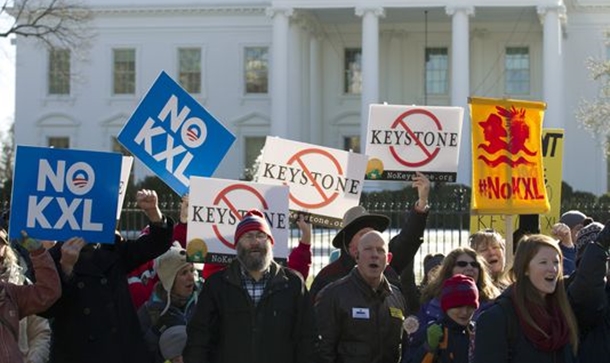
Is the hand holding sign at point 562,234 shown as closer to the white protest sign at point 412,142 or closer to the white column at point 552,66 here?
the white protest sign at point 412,142

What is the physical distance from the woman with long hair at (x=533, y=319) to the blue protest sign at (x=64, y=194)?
246 cm

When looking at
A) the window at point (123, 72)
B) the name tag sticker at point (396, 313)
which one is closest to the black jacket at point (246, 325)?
the name tag sticker at point (396, 313)

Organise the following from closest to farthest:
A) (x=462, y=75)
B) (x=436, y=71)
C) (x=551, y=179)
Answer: (x=551, y=179)
(x=462, y=75)
(x=436, y=71)

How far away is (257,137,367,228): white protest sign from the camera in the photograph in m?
8.08

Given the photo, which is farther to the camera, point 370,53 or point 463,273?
point 370,53

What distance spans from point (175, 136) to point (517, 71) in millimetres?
38613

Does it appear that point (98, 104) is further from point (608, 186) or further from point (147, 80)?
point (608, 186)

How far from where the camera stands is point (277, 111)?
41125mm

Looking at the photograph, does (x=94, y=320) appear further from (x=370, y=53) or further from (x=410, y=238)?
(x=370, y=53)

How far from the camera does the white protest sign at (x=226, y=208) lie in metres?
7.11

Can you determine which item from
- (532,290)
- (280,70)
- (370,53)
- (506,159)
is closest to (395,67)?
(370,53)

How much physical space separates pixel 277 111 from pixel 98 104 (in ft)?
30.9

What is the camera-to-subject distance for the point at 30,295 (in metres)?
5.69

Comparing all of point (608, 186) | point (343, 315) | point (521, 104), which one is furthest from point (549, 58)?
point (343, 315)
